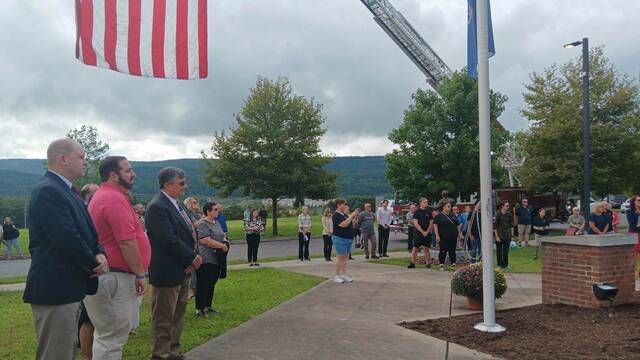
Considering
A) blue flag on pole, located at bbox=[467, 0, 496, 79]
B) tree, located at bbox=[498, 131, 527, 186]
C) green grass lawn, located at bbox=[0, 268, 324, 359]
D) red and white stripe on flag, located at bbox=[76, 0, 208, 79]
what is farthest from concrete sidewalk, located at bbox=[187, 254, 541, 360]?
tree, located at bbox=[498, 131, 527, 186]

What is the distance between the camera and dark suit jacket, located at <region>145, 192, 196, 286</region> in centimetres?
546

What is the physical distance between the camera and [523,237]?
68.2ft

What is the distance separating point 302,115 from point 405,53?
426 inches

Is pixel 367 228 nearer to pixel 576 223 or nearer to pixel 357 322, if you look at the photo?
pixel 576 223

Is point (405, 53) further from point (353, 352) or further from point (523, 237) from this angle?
point (353, 352)

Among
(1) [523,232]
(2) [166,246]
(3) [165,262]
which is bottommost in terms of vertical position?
(1) [523,232]

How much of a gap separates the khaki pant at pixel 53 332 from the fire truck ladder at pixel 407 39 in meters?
33.6

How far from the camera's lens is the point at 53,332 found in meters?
3.85

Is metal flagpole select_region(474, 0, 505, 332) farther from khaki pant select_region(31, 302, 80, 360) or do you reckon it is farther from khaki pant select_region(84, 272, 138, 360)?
khaki pant select_region(31, 302, 80, 360)

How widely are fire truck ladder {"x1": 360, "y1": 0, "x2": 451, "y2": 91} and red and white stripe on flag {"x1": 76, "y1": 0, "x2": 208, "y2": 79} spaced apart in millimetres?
30371

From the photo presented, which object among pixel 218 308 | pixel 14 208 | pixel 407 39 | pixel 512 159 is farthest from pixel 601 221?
pixel 14 208

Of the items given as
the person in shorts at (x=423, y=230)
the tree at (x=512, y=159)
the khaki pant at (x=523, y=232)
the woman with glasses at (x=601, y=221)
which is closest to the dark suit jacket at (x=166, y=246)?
the person in shorts at (x=423, y=230)

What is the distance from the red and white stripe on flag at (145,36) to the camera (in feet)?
20.3

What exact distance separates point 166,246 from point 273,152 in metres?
22.8
